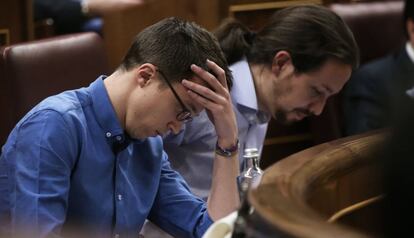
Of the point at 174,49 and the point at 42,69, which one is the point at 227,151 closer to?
the point at 174,49

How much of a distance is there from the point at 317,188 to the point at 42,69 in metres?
1.18

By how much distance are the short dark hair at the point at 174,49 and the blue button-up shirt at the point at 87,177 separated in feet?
0.34

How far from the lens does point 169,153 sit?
211 centimetres

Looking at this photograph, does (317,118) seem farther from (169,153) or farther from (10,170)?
(10,170)

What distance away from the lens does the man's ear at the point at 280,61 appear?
2154mm

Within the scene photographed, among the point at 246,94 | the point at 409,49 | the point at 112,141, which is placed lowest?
the point at 409,49

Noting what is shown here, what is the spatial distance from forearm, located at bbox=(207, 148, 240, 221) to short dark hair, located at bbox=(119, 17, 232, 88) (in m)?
0.29

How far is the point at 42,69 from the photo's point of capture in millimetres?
2145

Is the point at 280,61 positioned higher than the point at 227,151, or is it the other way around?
the point at 280,61

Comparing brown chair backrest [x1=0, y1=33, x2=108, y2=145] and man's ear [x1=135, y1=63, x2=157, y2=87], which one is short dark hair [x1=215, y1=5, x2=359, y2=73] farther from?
man's ear [x1=135, y1=63, x2=157, y2=87]

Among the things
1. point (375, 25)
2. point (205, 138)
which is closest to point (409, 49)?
point (375, 25)

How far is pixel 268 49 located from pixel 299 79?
0.39ft

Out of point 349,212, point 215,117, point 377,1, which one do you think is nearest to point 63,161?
point 215,117

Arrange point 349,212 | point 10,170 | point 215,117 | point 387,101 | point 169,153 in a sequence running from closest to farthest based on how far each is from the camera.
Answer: point 387,101
point 349,212
point 10,170
point 215,117
point 169,153
